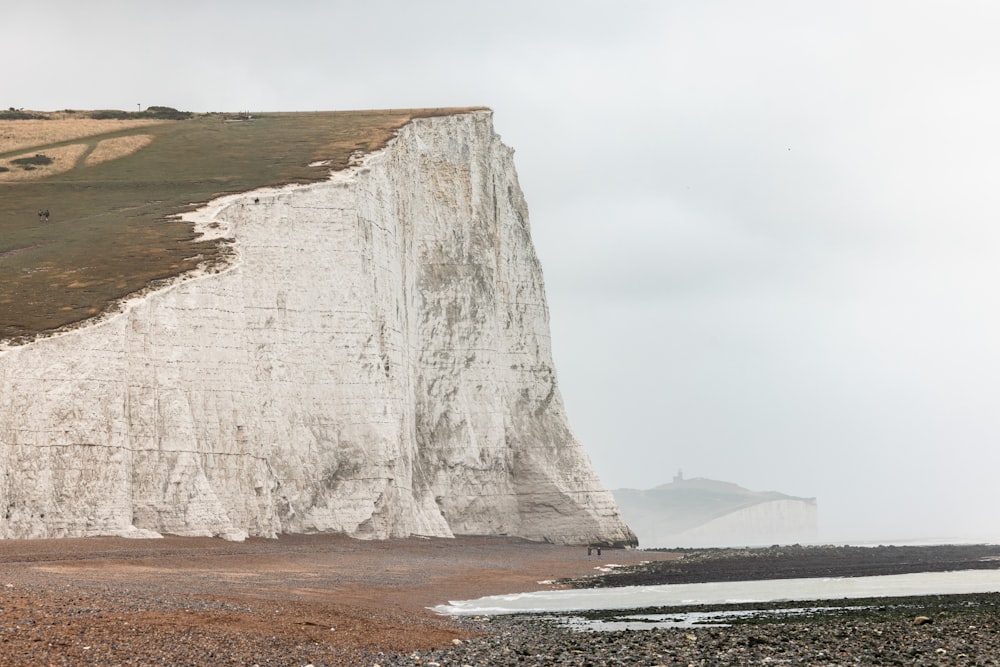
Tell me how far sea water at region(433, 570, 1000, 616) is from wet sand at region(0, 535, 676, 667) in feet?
5.75

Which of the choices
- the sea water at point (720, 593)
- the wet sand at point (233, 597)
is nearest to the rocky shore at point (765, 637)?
the wet sand at point (233, 597)

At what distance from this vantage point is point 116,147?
259 ft

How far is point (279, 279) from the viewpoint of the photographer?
54.2 m

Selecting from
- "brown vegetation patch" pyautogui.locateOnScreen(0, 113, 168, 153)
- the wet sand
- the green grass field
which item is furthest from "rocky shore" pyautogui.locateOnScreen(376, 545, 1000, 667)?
"brown vegetation patch" pyautogui.locateOnScreen(0, 113, 168, 153)

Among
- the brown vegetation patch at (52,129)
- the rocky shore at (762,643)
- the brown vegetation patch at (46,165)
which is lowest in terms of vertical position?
the rocky shore at (762,643)

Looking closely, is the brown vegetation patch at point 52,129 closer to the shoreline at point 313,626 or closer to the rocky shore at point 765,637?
the shoreline at point 313,626

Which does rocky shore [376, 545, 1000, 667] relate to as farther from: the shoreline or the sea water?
the sea water

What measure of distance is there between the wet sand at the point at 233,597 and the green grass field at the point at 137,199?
36.9ft

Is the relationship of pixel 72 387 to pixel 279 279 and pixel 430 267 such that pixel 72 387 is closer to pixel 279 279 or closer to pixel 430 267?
pixel 279 279

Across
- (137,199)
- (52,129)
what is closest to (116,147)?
(52,129)

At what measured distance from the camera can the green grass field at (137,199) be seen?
1841 inches

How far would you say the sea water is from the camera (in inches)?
1251

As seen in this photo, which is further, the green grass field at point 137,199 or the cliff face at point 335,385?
the green grass field at point 137,199

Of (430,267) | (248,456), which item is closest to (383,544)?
(248,456)
